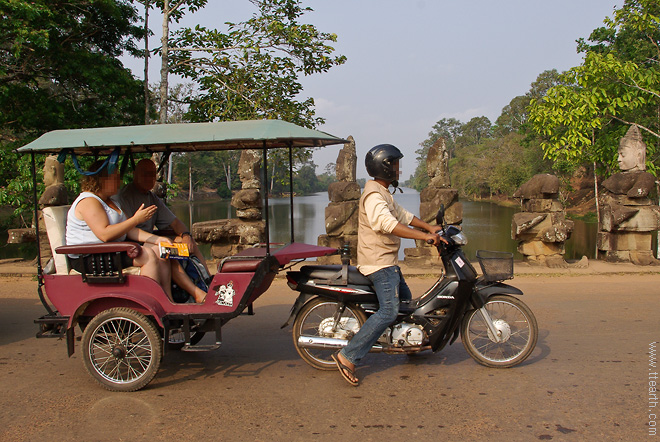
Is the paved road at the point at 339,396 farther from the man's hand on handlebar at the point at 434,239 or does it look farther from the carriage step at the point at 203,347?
the man's hand on handlebar at the point at 434,239

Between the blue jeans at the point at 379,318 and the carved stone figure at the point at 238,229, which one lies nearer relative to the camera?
the blue jeans at the point at 379,318

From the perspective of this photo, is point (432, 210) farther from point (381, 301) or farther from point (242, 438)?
point (242, 438)

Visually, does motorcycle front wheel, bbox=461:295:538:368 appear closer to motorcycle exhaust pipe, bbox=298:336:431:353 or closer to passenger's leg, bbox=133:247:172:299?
motorcycle exhaust pipe, bbox=298:336:431:353

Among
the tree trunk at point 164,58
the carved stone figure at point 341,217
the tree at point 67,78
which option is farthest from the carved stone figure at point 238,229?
the tree at point 67,78

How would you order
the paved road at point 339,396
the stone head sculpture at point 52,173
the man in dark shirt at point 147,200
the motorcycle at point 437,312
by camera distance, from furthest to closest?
the stone head sculpture at point 52,173 < the man in dark shirt at point 147,200 < the motorcycle at point 437,312 < the paved road at point 339,396

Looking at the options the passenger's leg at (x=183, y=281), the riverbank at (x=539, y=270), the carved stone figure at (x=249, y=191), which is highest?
the carved stone figure at (x=249, y=191)

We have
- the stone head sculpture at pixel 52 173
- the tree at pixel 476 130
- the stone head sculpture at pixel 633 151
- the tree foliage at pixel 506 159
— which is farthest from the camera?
the tree at pixel 476 130

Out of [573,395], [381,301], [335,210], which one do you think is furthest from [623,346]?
[335,210]

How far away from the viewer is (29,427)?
3.44 m

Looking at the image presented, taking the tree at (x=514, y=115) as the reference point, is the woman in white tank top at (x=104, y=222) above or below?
below

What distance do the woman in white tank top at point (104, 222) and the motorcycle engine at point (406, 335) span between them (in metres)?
1.84

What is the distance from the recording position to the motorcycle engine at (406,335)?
4.29 meters

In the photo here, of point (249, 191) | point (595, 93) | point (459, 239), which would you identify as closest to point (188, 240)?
point (459, 239)

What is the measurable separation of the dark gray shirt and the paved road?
1.26m
